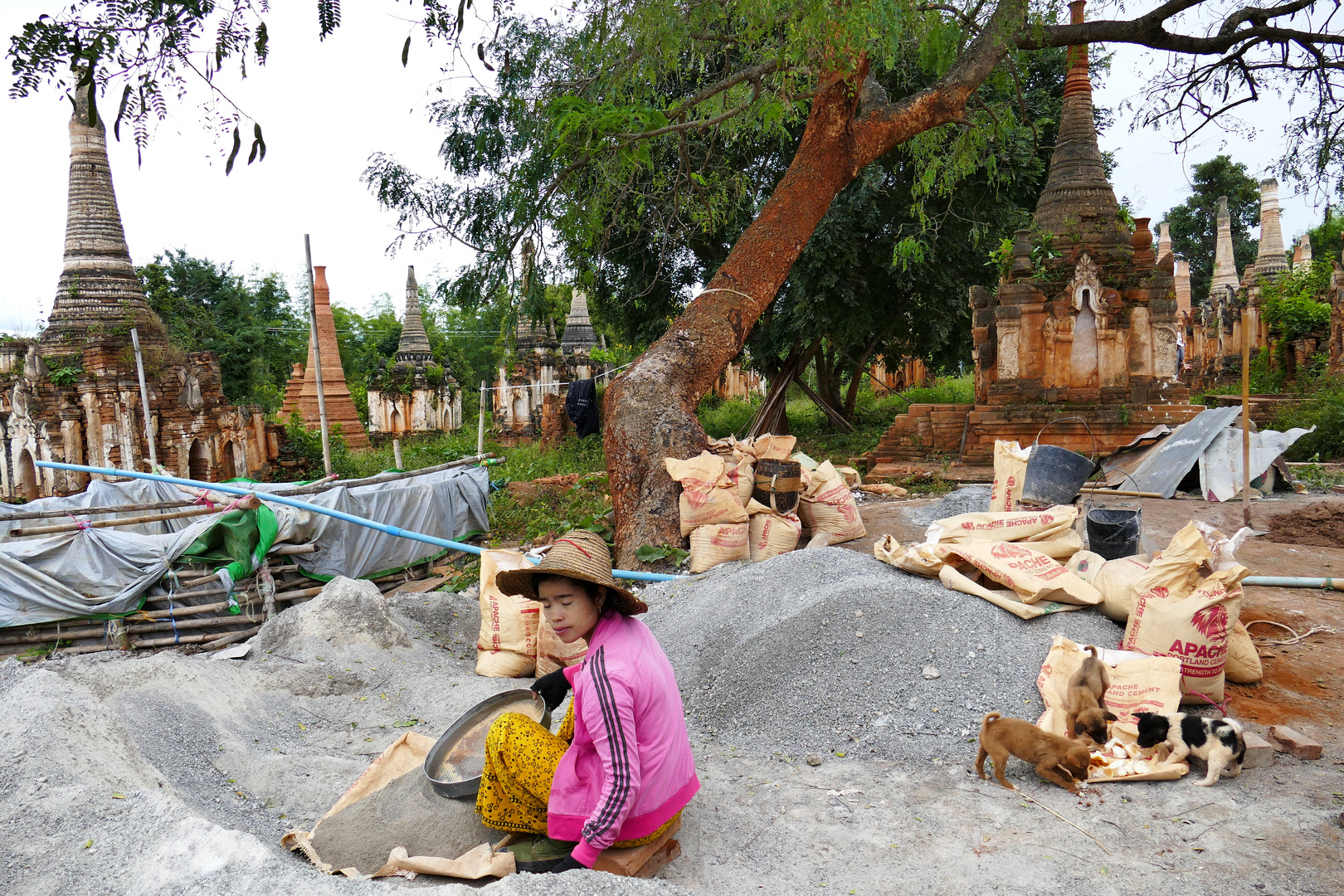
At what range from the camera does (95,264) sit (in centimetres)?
1250

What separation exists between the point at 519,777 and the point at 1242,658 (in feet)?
10.9

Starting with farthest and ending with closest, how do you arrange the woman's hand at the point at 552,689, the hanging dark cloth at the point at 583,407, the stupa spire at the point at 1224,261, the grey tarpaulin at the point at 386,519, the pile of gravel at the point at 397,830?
the stupa spire at the point at 1224,261 → the hanging dark cloth at the point at 583,407 → the grey tarpaulin at the point at 386,519 → the woman's hand at the point at 552,689 → the pile of gravel at the point at 397,830

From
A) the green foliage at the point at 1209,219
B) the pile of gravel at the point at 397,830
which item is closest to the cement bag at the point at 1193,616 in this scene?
the pile of gravel at the point at 397,830

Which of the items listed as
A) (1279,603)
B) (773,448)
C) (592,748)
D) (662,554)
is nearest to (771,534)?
(773,448)

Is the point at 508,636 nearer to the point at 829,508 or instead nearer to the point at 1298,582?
the point at 829,508

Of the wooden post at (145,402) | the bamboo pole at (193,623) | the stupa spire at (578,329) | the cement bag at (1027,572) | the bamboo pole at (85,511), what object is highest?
the stupa spire at (578,329)

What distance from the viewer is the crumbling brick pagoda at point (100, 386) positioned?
415 inches

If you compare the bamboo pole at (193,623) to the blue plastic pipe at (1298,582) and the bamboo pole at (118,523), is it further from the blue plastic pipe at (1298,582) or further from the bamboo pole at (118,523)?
the blue plastic pipe at (1298,582)

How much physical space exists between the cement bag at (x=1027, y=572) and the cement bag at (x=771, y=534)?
1619 mm

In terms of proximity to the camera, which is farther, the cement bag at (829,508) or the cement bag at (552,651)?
the cement bag at (829,508)

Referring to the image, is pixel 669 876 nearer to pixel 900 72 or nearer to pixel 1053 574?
pixel 1053 574

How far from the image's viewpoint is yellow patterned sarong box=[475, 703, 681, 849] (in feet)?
8.32

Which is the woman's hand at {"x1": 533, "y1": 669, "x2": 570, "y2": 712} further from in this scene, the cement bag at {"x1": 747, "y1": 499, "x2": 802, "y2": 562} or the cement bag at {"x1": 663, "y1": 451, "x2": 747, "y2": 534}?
the cement bag at {"x1": 747, "y1": 499, "x2": 802, "y2": 562}

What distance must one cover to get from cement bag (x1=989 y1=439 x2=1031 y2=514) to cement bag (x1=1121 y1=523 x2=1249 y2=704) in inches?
95.8
